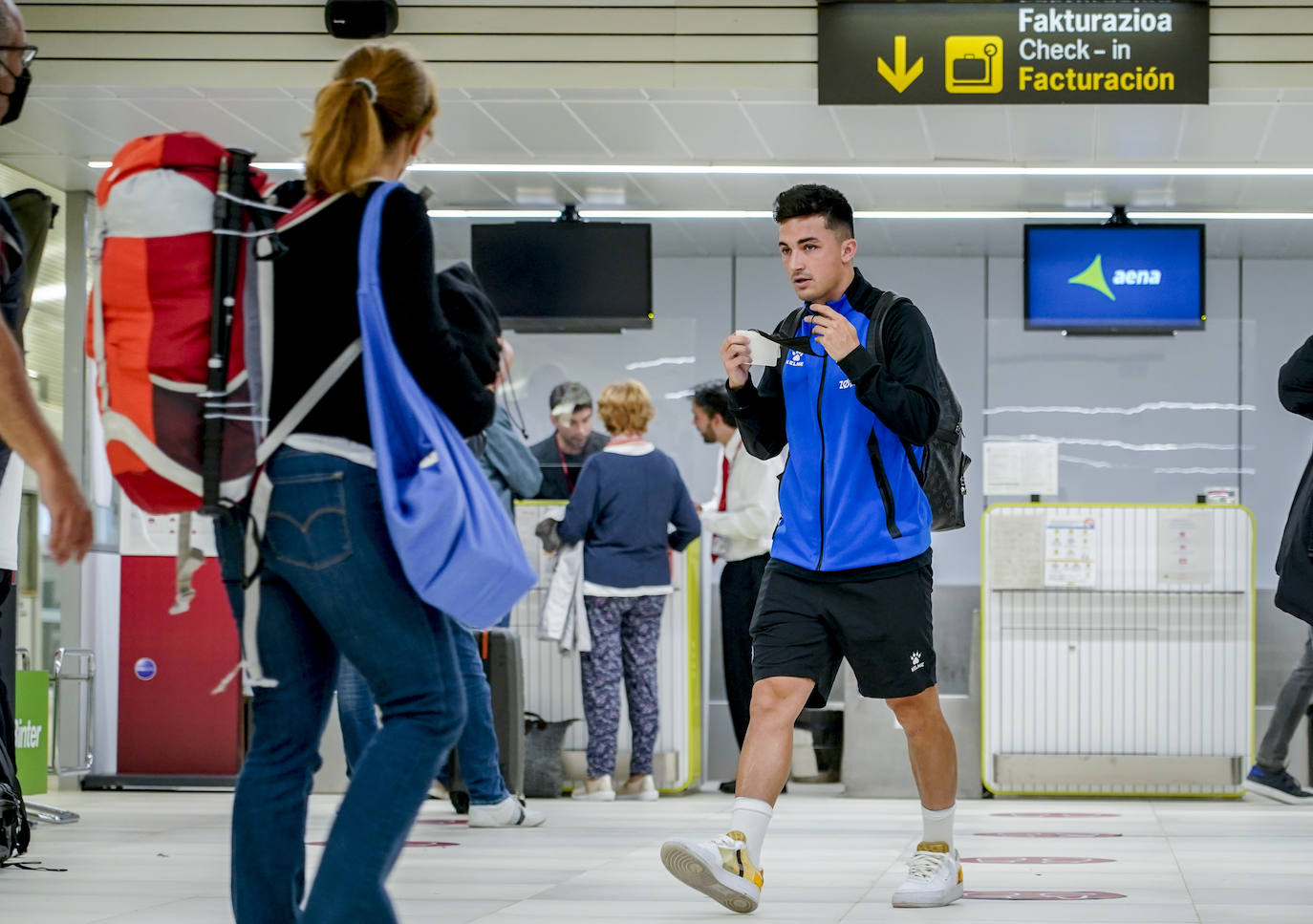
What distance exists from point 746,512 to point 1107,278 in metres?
2.63

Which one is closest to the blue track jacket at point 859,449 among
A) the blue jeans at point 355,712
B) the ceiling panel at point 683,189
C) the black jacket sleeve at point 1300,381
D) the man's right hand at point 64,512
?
the black jacket sleeve at point 1300,381

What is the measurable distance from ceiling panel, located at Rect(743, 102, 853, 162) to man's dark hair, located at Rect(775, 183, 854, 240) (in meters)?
3.12

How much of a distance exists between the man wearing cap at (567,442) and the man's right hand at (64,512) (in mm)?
6582

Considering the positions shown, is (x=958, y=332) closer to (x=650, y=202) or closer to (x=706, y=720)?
(x=650, y=202)

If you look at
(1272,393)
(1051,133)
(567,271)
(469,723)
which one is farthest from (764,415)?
(1272,393)

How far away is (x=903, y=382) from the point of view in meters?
3.90

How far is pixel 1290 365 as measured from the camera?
459 cm

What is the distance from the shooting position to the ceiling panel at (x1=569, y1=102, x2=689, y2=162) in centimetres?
727

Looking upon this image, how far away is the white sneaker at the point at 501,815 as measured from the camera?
5.94 m

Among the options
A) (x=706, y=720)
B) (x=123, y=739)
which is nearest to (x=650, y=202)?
(x=706, y=720)

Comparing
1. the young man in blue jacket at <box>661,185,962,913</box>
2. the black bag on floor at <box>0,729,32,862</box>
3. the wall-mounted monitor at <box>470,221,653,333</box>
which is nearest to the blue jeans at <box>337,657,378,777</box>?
the black bag on floor at <box>0,729,32,862</box>

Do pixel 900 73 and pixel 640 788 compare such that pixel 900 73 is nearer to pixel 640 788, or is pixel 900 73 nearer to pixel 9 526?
pixel 640 788

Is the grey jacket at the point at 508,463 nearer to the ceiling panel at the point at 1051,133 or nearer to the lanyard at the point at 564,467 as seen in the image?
the lanyard at the point at 564,467

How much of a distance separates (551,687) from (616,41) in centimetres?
313
